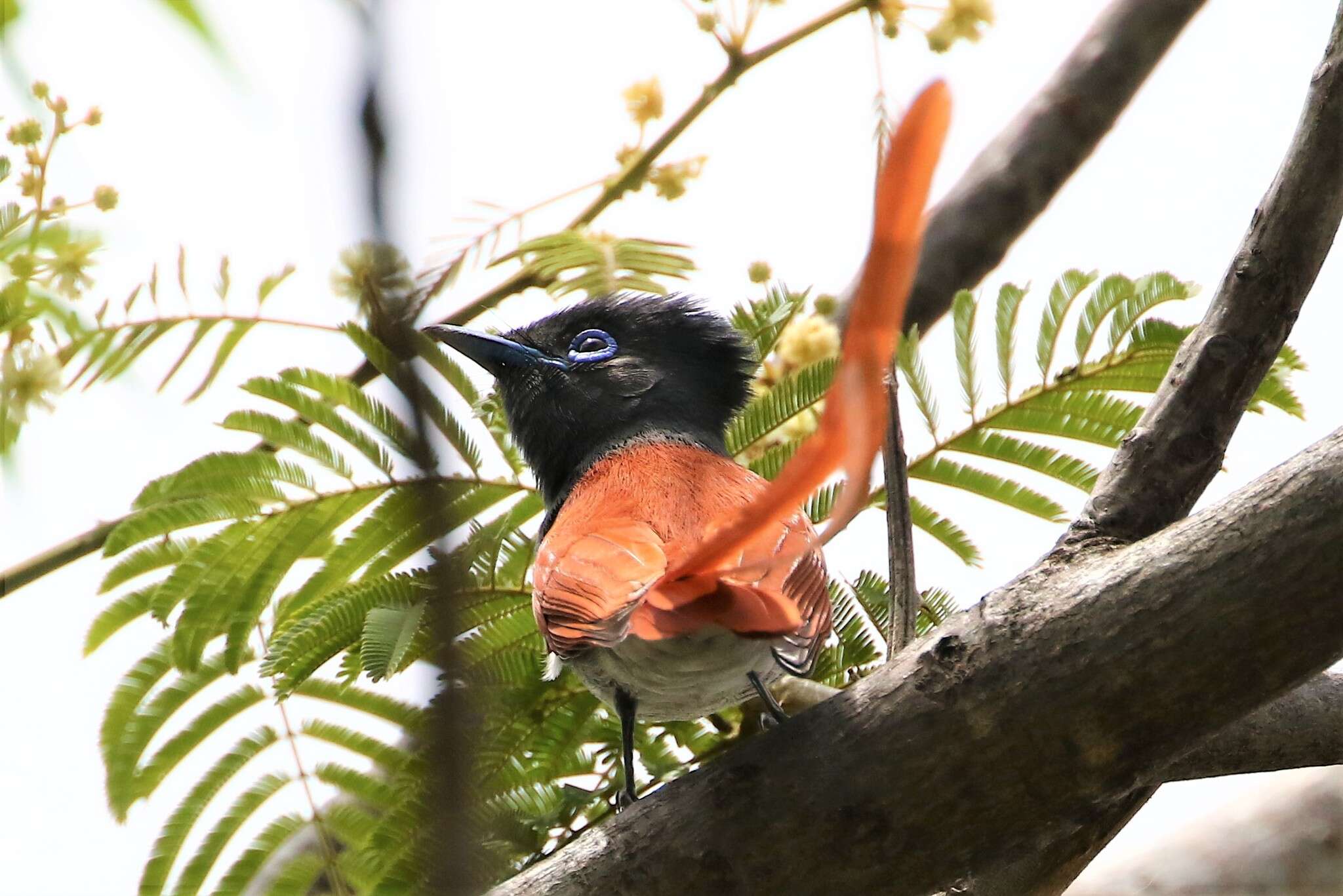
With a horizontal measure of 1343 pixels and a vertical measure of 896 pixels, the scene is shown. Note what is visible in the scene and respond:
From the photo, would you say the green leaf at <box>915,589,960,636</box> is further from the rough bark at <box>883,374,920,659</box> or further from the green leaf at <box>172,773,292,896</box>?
the green leaf at <box>172,773,292,896</box>

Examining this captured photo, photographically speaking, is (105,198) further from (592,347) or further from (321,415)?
(592,347)

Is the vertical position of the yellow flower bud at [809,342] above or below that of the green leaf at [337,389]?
below

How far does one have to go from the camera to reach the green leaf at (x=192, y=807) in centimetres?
316

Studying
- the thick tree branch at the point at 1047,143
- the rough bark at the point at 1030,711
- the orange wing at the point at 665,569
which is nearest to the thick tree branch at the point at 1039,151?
the thick tree branch at the point at 1047,143

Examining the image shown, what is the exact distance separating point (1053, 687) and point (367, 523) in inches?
62.9

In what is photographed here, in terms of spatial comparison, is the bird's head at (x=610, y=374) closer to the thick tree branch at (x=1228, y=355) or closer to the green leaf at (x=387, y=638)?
the green leaf at (x=387, y=638)

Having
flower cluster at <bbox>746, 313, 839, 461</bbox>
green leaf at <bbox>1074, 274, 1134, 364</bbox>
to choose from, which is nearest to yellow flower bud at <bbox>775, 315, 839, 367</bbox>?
flower cluster at <bbox>746, 313, 839, 461</bbox>

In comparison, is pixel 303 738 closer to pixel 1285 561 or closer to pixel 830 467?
pixel 1285 561

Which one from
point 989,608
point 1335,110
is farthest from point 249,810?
point 1335,110

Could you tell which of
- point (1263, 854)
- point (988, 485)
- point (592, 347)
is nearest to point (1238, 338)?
point (988, 485)

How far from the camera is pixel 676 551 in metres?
2.21

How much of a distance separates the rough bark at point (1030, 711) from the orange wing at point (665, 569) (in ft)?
0.64

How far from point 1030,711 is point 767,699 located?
478 mm

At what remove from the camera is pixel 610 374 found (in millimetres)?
3217
